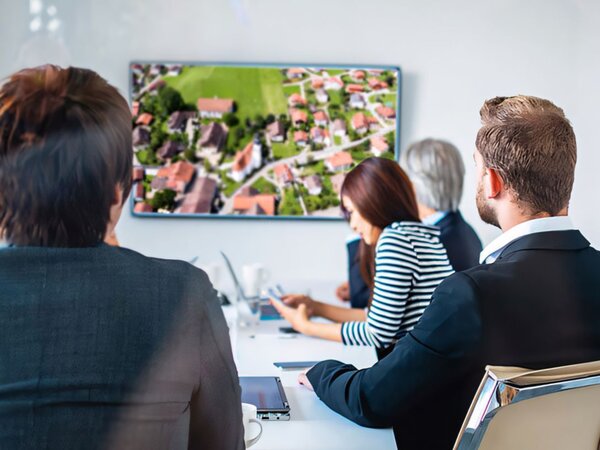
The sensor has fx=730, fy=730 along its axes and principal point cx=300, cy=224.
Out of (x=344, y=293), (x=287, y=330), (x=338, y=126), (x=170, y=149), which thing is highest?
(x=338, y=126)

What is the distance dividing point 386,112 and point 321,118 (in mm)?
284

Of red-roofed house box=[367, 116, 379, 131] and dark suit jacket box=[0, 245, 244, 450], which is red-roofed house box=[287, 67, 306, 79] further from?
dark suit jacket box=[0, 245, 244, 450]

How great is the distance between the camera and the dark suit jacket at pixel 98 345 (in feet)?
2.28

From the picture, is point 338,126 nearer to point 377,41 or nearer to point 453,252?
point 377,41

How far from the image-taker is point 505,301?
93 cm

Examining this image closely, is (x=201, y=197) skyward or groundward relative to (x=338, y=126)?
groundward

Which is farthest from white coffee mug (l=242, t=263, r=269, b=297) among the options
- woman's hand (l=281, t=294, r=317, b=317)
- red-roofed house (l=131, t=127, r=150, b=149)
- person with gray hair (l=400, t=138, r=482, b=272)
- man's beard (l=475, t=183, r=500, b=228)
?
red-roofed house (l=131, t=127, r=150, b=149)

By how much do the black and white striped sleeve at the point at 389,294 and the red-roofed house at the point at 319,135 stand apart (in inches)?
60.8

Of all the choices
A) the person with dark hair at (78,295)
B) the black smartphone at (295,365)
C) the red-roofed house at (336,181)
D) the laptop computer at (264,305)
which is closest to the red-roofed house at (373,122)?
the red-roofed house at (336,181)

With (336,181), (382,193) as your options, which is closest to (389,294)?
(382,193)

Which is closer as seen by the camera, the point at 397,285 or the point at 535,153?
the point at 535,153

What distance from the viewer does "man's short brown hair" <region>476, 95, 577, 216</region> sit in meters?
1.02

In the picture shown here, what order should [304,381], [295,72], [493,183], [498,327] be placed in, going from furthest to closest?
[295,72]
[304,381]
[493,183]
[498,327]

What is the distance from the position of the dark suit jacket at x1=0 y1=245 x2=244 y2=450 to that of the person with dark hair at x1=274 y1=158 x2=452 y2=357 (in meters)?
0.96
